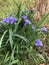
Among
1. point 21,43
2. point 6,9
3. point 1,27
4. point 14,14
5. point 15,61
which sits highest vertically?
point 6,9

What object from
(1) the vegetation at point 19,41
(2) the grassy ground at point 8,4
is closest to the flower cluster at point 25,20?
(1) the vegetation at point 19,41

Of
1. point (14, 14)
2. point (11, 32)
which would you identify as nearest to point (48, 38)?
point (14, 14)

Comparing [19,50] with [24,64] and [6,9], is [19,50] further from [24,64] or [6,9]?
[6,9]

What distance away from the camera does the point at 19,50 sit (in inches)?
172

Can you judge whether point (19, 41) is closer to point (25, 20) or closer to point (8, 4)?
point (25, 20)

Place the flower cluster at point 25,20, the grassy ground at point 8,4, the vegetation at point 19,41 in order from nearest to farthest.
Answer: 1. the vegetation at point 19,41
2. the flower cluster at point 25,20
3. the grassy ground at point 8,4

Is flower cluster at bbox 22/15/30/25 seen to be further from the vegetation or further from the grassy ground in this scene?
the grassy ground

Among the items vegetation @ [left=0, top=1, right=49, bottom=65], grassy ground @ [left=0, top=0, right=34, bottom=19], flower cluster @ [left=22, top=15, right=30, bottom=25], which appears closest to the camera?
vegetation @ [left=0, top=1, right=49, bottom=65]

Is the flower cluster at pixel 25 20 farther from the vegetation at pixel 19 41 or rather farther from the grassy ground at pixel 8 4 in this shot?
the grassy ground at pixel 8 4

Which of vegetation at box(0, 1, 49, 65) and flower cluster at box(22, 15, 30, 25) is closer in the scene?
vegetation at box(0, 1, 49, 65)

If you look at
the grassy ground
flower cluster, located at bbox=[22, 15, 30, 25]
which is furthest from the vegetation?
the grassy ground

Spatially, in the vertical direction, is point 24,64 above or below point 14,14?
below

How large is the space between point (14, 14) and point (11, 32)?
665 millimetres

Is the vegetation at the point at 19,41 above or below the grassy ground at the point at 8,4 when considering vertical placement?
below
